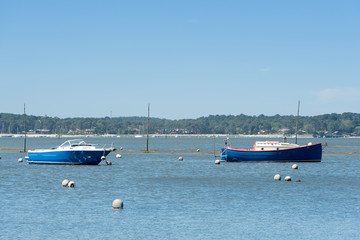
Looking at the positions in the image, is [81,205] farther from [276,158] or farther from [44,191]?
[276,158]

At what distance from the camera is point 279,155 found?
88.1m

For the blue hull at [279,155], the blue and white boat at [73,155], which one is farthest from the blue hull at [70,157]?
the blue hull at [279,155]

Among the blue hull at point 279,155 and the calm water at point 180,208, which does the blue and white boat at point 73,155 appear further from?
the blue hull at point 279,155

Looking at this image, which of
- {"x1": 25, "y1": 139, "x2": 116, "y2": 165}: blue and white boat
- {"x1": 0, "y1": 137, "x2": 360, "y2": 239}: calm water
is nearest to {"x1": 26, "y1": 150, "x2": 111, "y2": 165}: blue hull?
{"x1": 25, "y1": 139, "x2": 116, "y2": 165}: blue and white boat

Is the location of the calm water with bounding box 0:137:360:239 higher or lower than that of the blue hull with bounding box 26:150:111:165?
lower

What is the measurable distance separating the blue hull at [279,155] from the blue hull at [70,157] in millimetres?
20386

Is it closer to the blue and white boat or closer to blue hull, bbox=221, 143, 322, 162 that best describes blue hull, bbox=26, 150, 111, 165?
the blue and white boat

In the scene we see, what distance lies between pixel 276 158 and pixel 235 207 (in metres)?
51.1

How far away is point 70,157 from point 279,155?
30699mm

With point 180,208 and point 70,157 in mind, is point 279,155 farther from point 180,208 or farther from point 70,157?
point 180,208

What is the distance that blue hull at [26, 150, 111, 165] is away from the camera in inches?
3206

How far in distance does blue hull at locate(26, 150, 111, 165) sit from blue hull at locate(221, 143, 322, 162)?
66.9ft

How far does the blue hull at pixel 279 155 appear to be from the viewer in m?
88.4

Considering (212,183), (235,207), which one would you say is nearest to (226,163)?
Answer: (212,183)
